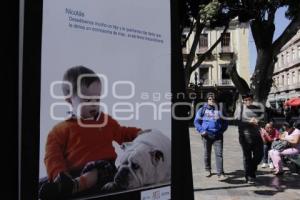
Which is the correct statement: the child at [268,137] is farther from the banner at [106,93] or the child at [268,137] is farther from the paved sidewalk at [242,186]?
the banner at [106,93]

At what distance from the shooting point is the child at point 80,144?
190 cm

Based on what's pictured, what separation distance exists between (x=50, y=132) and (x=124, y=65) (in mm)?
471

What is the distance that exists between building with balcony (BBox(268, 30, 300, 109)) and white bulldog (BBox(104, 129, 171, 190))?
7411 centimetres

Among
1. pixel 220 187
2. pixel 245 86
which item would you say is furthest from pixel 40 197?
pixel 245 86

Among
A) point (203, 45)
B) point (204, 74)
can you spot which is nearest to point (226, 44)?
point (203, 45)

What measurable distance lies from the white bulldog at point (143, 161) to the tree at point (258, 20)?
33.0ft

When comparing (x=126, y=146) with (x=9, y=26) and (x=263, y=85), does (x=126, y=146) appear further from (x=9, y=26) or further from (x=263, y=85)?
(x=263, y=85)

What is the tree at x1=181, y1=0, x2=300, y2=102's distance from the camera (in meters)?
13.5

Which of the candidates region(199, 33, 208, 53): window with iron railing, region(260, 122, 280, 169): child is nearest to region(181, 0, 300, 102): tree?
region(260, 122, 280, 169): child

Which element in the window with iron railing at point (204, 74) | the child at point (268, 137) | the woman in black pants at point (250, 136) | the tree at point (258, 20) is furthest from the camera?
the window with iron railing at point (204, 74)

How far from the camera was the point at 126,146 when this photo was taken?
2242mm

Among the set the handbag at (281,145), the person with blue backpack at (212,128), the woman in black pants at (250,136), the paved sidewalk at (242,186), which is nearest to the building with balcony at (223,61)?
the handbag at (281,145)

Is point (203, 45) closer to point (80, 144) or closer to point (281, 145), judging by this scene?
point (281, 145)

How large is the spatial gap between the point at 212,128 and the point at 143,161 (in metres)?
7.86
